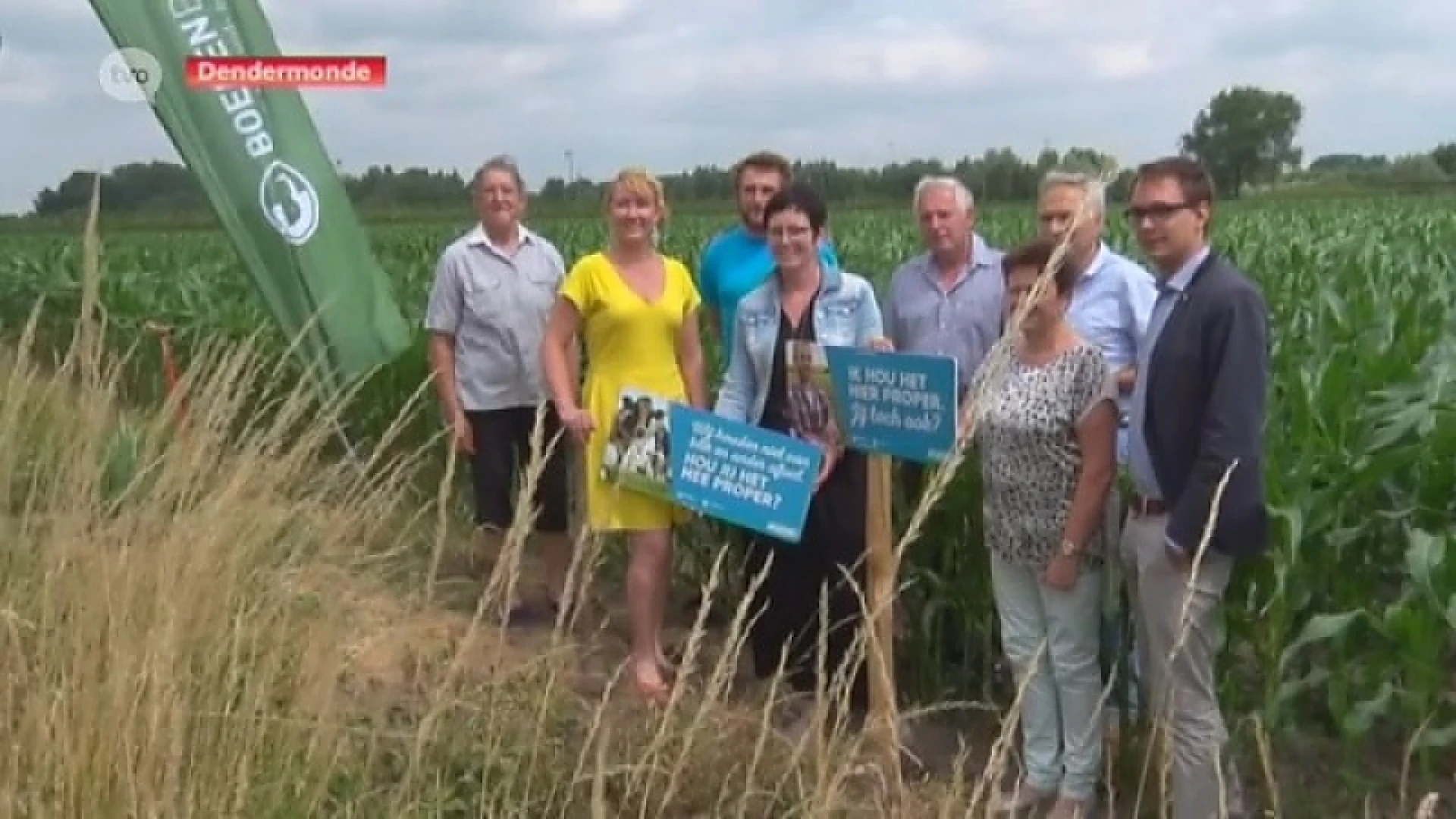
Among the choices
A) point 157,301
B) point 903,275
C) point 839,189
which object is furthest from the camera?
point 839,189

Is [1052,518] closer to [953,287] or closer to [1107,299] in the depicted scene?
[1107,299]

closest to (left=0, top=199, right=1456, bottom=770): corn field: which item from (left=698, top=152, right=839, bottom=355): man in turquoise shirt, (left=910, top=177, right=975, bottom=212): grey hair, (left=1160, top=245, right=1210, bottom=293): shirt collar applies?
(left=1160, top=245, right=1210, bottom=293): shirt collar

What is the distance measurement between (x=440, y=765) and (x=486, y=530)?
3263 millimetres

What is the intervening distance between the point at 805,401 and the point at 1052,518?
38.1 inches

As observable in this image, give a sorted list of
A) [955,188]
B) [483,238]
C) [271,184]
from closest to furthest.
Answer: [955,188], [483,238], [271,184]

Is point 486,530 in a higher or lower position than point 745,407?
lower

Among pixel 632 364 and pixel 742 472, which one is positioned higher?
pixel 632 364

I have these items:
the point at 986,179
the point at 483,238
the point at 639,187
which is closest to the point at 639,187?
the point at 639,187

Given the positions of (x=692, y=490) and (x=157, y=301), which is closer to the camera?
(x=692, y=490)

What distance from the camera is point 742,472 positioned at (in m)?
4.86

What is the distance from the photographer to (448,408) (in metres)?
6.62

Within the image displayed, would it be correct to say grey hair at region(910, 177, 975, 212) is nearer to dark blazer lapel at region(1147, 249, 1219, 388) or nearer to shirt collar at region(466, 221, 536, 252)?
dark blazer lapel at region(1147, 249, 1219, 388)

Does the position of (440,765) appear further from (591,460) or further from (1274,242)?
(1274,242)

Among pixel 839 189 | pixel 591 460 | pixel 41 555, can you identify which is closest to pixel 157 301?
pixel 591 460
